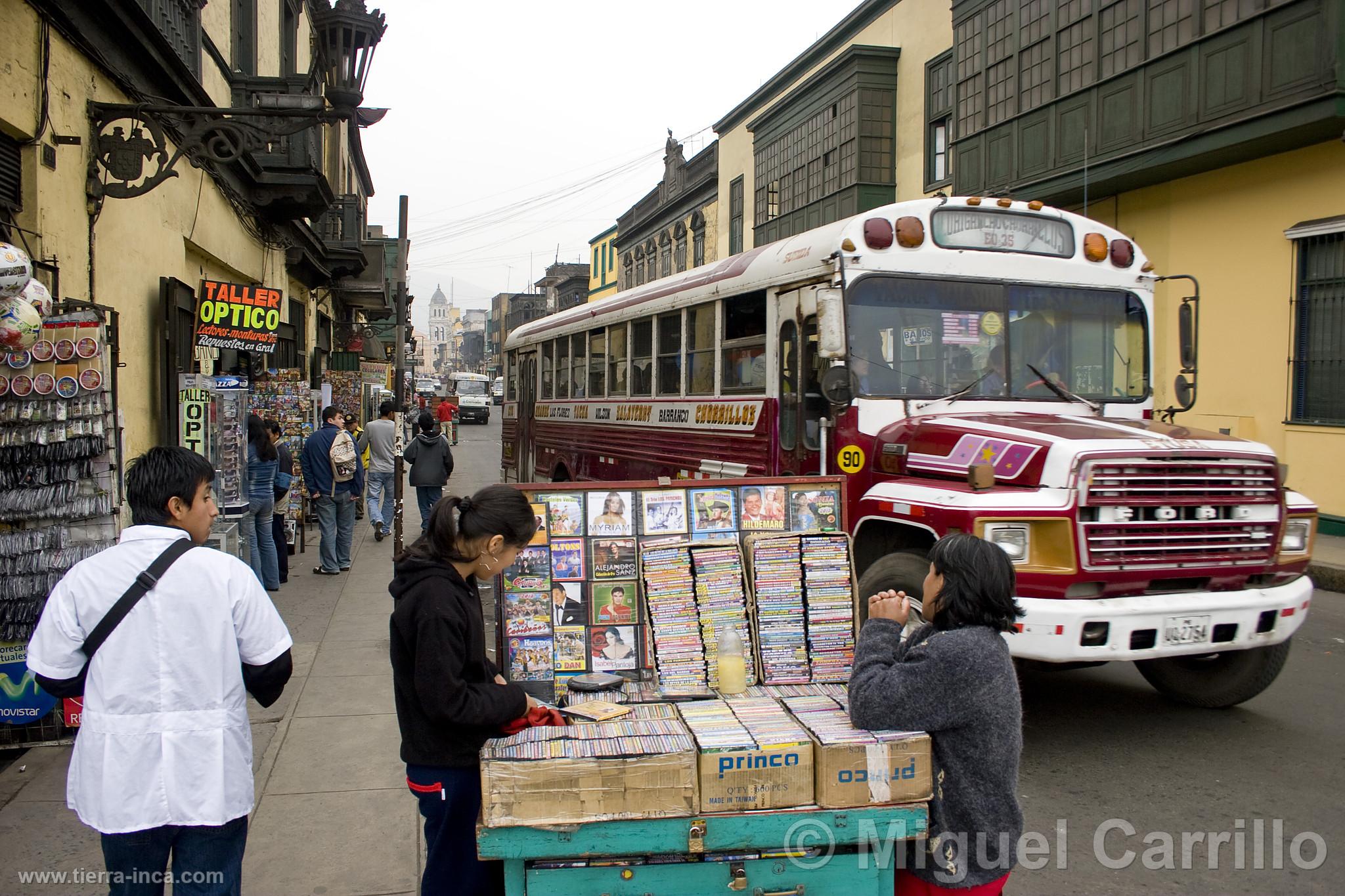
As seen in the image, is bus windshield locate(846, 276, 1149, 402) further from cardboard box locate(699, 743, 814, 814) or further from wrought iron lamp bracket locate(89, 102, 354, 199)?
wrought iron lamp bracket locate(89, 102, 354, 199)

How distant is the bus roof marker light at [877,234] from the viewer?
6.47 m

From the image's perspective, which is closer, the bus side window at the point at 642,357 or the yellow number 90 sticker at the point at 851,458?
the yellow number 90 sticker at the point at 851,458

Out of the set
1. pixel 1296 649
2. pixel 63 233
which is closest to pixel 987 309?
pixel 1296 649

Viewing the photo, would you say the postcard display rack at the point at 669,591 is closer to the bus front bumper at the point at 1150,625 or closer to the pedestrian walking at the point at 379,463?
the bus front bumper at the point at 1150,625

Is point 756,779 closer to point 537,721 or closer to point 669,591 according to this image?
point 537,721

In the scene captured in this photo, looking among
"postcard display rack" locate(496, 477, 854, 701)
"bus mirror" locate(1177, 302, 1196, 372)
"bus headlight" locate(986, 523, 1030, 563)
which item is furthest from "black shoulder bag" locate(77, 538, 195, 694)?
"bus mirror" locate(1177, 302, 1196, 372)

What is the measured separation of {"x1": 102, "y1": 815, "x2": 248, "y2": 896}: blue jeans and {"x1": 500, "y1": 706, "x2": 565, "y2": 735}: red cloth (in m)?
0.83

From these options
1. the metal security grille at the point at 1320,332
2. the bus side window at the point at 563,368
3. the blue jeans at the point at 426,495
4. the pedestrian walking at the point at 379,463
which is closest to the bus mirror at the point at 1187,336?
the metal security grille at the point at 1320,332

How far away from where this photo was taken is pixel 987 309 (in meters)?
6.63

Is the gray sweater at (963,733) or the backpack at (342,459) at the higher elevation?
the backpack at (342,459)

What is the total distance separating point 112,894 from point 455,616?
49.0 inches

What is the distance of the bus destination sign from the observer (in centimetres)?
666

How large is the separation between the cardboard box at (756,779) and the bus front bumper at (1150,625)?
214 cm

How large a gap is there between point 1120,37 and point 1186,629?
13.2 meters
